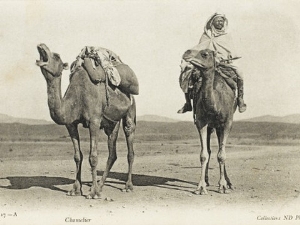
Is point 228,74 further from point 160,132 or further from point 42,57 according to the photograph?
point 160,132

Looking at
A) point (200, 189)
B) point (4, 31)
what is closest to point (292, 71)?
point (200, 189)

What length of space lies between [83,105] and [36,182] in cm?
274

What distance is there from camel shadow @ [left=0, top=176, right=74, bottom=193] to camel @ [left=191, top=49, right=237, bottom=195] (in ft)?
9.63

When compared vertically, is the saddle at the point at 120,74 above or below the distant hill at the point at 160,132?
above

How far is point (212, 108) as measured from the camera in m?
10.8

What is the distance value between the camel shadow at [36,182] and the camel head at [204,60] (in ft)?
12.2

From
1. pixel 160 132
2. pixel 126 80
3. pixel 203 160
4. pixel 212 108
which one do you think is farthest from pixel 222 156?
pixel 160 132

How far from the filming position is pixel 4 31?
13578 mm

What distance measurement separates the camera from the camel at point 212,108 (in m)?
10.6

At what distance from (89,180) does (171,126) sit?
11.3 metres

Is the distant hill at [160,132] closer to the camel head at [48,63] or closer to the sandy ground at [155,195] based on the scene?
the sandy ground at [155,195]

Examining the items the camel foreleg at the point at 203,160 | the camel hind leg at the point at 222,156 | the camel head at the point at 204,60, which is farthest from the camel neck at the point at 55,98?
the camel hind leg at the point at 222,156

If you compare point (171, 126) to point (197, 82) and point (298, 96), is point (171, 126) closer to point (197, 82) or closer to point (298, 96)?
point (298, 96)

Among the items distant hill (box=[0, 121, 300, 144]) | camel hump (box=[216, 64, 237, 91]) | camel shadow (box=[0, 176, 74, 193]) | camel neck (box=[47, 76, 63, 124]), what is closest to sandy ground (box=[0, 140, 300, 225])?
camel shadow (box=[0, 176, 74, 193])
